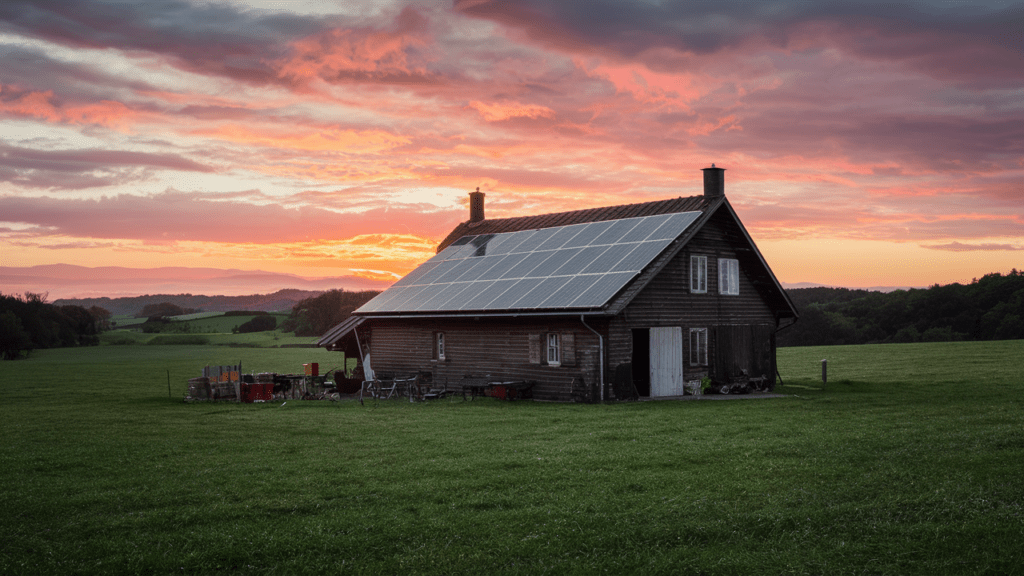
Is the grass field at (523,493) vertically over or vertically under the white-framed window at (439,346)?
under

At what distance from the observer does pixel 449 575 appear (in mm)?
8266

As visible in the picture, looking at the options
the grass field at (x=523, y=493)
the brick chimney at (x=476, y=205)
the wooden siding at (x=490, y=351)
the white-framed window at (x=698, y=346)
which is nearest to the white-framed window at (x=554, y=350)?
the wooden siding at (x=490, y=351)

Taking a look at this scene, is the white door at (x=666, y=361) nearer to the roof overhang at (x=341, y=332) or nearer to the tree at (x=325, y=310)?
the roof overhang at (x=341, y=332)

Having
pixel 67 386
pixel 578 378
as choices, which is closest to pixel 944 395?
pixel 578 378

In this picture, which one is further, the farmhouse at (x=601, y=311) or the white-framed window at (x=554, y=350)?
the white-framed window at (x=554, y=350)

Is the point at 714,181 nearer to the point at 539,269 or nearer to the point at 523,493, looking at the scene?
the point at 539,269

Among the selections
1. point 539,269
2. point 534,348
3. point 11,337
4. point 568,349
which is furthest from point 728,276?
point 11,337

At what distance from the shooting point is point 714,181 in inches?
1195

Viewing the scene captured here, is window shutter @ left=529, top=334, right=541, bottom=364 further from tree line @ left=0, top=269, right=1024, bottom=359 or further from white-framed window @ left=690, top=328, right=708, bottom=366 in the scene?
tree line @ left=0, top=269, right=1024, bottom=359

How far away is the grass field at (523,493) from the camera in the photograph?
345 inches

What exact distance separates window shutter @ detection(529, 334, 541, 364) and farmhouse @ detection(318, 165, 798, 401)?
0.12 ft

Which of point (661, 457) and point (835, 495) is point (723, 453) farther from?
point (835, 495)

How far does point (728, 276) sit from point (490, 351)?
996 cm

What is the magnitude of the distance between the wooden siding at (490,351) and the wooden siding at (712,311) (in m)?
1.19
